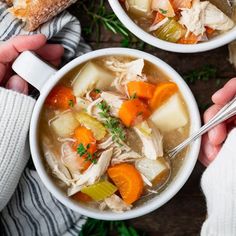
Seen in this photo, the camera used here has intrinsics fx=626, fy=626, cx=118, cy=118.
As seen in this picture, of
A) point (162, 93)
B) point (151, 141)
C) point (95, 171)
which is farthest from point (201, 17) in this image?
point (95, 171)

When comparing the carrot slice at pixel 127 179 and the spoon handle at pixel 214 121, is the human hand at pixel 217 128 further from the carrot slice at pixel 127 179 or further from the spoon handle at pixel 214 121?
the carrot slice at pixel 127 179

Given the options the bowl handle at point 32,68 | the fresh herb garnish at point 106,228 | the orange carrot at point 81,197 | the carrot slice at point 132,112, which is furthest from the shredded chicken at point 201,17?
the fresh herb garnish at point 106,228

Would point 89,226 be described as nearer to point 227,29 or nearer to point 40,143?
point 40,143

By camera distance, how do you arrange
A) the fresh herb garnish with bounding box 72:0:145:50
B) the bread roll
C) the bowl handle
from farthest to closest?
1. the fresh herb garnish with bounding box 72:0:145:50
2. the bread roll
3. the bowl handle

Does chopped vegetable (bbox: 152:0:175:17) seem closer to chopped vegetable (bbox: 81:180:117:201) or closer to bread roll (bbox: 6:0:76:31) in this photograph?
bread roll (bbox: 6:0:76:31)

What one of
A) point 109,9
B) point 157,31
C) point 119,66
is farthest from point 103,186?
point 109,9

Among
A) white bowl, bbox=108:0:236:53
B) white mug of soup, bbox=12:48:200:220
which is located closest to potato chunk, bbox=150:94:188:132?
white mug of soup, bbox=12:48:200:220
